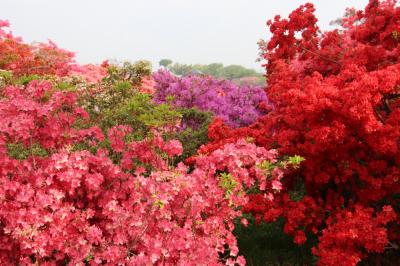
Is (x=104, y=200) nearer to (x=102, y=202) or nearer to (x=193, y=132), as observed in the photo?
(x=102, y=202)

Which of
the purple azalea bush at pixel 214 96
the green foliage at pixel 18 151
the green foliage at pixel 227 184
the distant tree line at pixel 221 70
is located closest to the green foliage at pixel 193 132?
the purple azalea bush at pixel 214 96

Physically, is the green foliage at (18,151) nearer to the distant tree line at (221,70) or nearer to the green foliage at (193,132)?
the green foliage at (193,132)

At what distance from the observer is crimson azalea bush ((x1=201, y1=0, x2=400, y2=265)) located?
5414 mm

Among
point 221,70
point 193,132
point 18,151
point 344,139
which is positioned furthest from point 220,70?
point 344,139

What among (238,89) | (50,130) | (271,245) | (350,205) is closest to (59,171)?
(50,130)

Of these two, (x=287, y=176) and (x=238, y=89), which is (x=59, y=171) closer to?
(x=287, y=176)

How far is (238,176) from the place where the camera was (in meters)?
5.29

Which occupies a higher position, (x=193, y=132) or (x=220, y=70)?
(x=193, y=132)

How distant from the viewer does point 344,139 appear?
19.0 feet

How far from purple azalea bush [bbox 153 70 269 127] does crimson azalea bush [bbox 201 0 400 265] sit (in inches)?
175

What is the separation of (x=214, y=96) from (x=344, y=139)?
24.6ft

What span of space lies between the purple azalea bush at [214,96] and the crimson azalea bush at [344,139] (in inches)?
175

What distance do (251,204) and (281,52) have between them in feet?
11.2

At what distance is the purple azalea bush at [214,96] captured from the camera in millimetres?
12852
